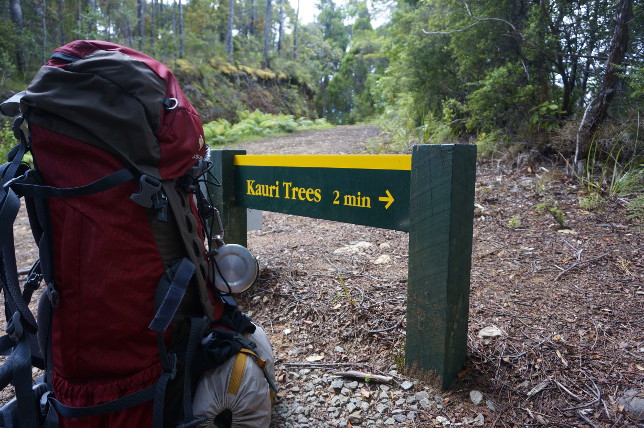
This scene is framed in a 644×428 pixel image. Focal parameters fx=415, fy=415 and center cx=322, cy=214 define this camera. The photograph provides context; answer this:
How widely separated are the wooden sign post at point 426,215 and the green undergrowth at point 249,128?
446 inches

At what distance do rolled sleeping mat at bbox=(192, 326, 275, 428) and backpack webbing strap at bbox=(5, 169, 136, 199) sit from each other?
0.81 m

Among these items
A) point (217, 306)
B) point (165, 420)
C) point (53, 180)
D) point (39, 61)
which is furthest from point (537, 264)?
point (39, 61)

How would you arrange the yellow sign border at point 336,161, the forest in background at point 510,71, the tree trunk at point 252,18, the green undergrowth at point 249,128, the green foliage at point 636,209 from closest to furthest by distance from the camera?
the yellow sign border at point 336,161, the green foliage at point 636,209, the forest in background at point 510,71, the green undergrowth at point 249,128, the tree trunk at point 252,18

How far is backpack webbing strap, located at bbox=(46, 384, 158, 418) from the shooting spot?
1457 mm

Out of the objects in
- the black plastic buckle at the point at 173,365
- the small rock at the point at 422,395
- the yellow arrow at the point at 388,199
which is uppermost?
the yellow arrow at the point at 388,199

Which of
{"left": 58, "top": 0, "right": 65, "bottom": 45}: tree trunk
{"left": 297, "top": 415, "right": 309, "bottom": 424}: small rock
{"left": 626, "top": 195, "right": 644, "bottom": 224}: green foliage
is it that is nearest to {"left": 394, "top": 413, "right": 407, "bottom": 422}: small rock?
{"left": 297, "top": 415, "right": 309, "bottom": 424}: small rock

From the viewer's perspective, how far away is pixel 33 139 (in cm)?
146

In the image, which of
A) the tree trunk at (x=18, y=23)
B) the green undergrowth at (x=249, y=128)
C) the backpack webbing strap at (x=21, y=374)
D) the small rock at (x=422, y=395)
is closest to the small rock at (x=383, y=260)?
the small rock at (x=422, y=395)

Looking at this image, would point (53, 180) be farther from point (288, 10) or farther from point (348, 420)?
point (288, 10)

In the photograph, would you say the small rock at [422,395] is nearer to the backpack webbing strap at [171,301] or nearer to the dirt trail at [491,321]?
the dirt trail at [491,321]

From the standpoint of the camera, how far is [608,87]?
4.59 m

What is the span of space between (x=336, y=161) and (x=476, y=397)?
1.34 meters

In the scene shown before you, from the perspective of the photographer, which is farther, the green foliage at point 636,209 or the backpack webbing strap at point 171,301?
the green foliage at point 636,209

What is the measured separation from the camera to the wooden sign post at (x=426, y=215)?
1805 millimetres
